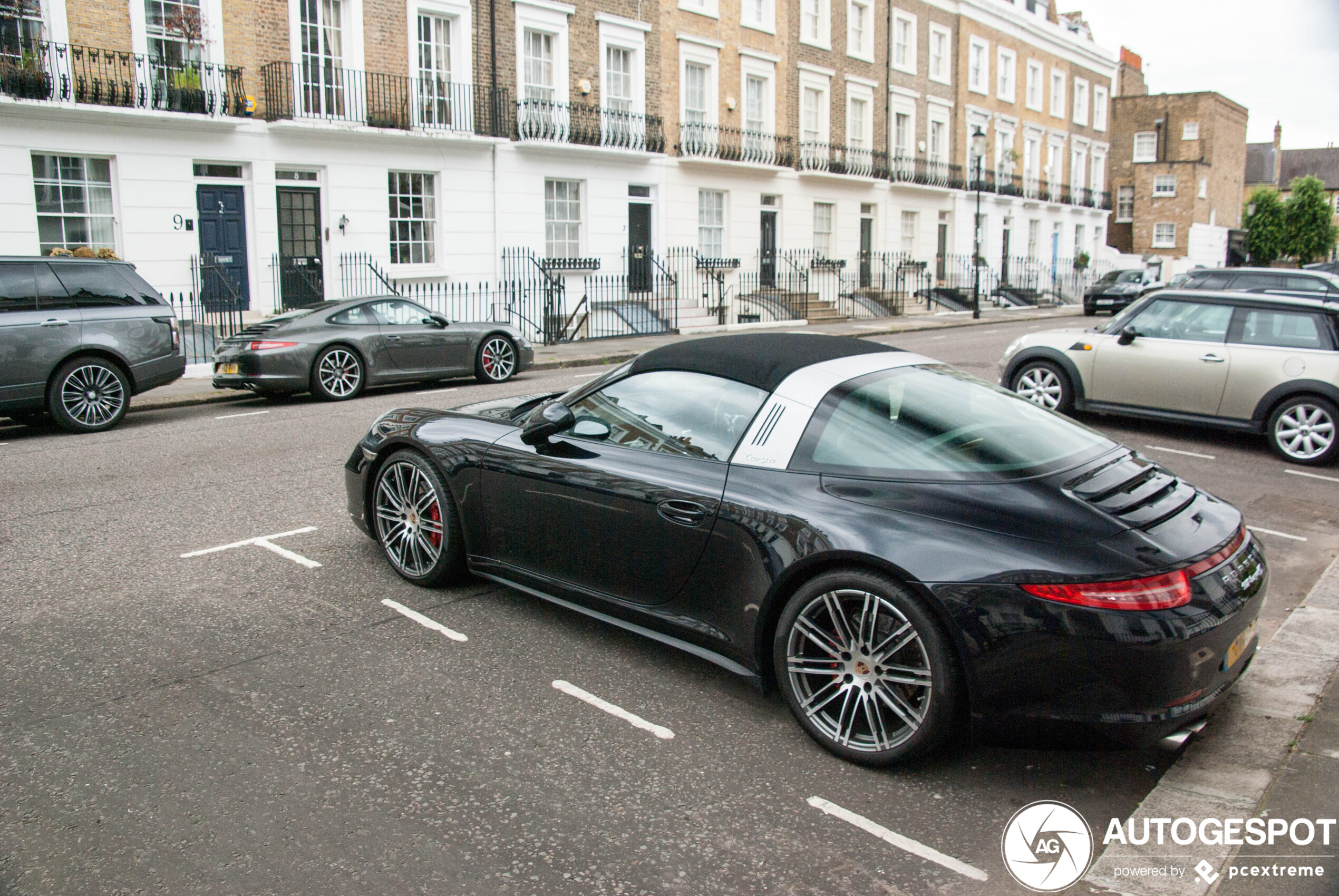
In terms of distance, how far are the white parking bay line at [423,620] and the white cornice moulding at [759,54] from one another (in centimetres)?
2539

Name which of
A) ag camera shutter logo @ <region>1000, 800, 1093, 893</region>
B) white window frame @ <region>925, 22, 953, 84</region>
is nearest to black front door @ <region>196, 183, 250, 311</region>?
ag camera shutter logo @ <region>1000, 800, 1093, 893</region>

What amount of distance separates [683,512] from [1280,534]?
5.06m

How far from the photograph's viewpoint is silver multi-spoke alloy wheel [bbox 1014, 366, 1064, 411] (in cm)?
1042

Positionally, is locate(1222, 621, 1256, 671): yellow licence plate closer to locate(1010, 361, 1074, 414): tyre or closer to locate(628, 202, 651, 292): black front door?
locate(1010, 361, 1074, 414): tyre

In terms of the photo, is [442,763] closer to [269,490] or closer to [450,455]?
[450,455]

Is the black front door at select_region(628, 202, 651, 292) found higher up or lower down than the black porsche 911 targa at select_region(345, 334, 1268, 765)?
higher up

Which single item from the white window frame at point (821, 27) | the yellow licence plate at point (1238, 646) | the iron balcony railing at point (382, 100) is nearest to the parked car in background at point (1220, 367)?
the yellow licence plate at point (1238, 646)

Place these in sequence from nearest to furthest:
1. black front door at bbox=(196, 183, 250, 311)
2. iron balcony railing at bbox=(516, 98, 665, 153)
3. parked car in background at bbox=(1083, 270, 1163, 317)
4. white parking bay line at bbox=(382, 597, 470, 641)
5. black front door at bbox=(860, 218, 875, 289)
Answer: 1. white parking bay line at bbox=(382, 597, 470, 641)
2. black front door at bbox=(196, 183, 250, 311)
3. iron balcony railing at bbox=(516, 98, 665, 153)
4. black front door at bbox=(860, 218, 875, 289)
5. parked car in background at bbox=(1083, 270, 1163, 317)

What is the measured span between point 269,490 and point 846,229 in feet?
88.5

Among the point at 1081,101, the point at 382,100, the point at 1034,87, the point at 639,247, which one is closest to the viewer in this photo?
the point at 382,100

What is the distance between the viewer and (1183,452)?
30.9ft

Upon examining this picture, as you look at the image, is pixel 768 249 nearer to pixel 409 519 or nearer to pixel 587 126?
pixel 587 126

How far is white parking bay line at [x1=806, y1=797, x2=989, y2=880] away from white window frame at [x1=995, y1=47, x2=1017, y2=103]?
41.0 metres

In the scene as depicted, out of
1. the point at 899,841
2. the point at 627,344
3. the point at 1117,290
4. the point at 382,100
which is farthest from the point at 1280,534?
the point at 1117,290
